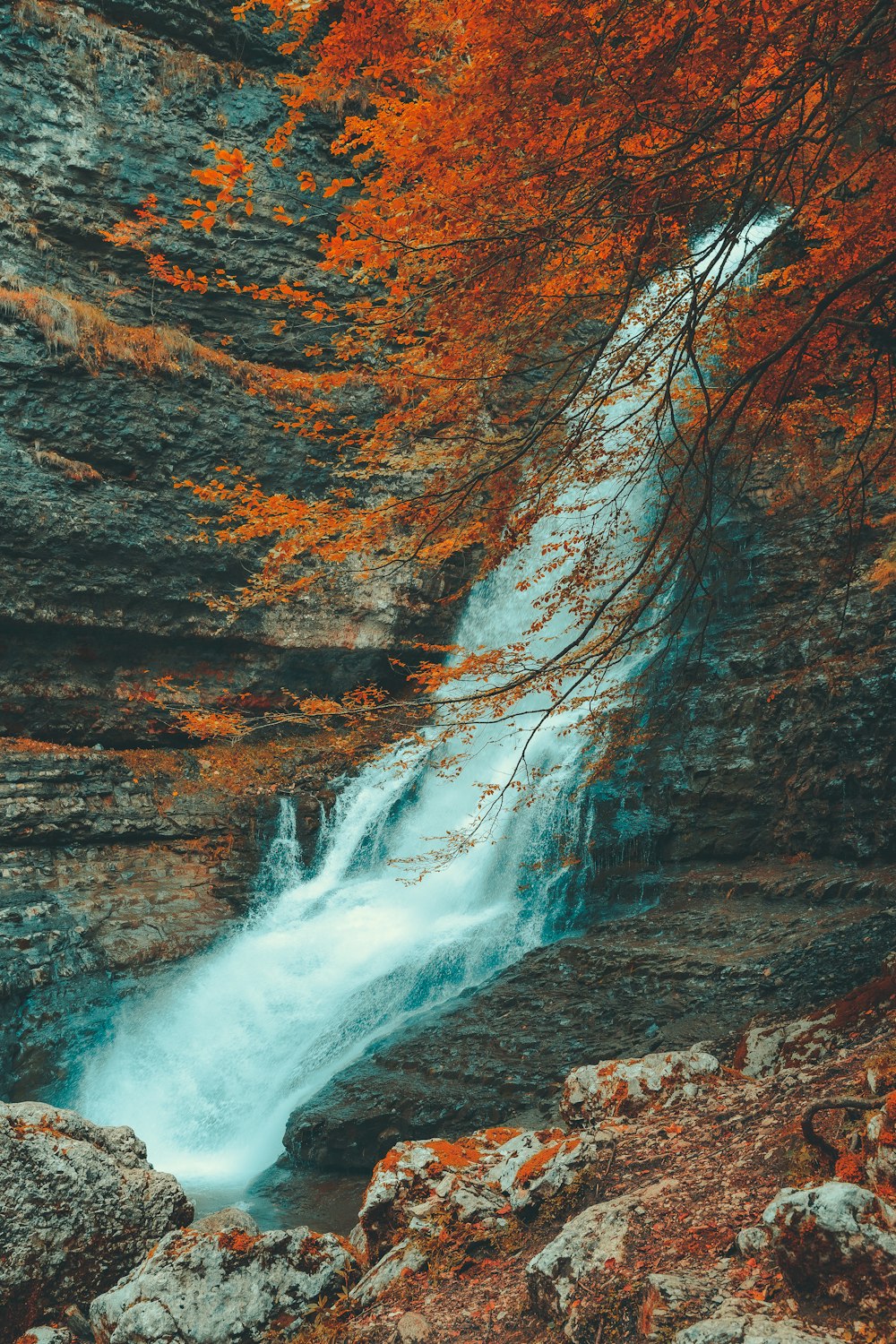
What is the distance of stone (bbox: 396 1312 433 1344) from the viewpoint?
299 cm

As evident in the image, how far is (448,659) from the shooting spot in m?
15.5

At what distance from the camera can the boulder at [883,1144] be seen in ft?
8.18

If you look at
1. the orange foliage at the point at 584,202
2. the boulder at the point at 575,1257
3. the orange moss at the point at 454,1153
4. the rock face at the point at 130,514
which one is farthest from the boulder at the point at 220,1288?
the rock face at the point at 130,514

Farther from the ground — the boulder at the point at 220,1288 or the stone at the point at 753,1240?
the stone at the point at 753,1240

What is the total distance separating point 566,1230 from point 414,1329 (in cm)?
67

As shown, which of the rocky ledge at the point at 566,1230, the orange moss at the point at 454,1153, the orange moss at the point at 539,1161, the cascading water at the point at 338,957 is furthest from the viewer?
the cascading water at the point at 338,957

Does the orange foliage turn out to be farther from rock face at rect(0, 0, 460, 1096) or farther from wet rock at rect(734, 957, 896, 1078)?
rock face at rect(0, 0, 460, 1096)

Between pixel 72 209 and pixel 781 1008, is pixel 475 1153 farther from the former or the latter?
pixel 72 209

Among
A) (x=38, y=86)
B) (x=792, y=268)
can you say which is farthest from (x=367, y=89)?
(x=792, y=268)

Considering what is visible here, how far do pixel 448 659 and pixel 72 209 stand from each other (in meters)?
9.56

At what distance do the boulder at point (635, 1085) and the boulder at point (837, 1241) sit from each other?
2.06m

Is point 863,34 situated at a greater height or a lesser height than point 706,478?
greater

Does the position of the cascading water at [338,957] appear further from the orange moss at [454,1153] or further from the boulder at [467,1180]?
the boulder at [467,1180]

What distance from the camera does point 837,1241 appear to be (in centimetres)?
214
